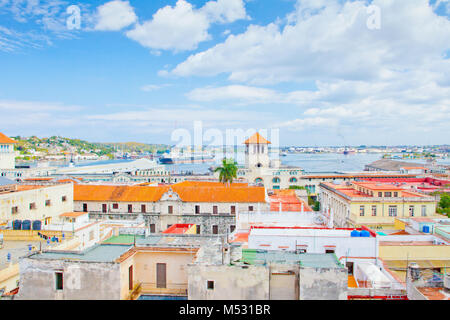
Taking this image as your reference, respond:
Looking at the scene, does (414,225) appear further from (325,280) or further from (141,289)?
(141,289)

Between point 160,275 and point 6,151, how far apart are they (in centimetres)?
5721

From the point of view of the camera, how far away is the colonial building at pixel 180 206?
30.3 m

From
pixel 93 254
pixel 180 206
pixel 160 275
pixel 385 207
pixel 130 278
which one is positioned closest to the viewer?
pixel 130 278

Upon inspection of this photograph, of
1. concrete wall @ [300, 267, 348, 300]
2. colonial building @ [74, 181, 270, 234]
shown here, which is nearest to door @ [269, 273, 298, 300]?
concrete wall @ [300, 267, 348, 300]

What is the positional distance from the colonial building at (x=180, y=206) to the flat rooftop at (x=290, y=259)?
704 inches

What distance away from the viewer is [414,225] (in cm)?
2266

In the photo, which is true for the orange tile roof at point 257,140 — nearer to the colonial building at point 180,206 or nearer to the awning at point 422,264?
the colonial building at point 180,206

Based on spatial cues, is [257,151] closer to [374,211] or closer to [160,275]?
[374,211]

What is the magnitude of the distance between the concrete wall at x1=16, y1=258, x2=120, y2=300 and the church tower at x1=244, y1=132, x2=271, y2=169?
63710 mm

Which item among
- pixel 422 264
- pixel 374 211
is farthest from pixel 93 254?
pixel 374 211

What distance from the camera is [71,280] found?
33.6 ft

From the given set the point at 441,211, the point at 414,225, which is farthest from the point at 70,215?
the point at 441,211
